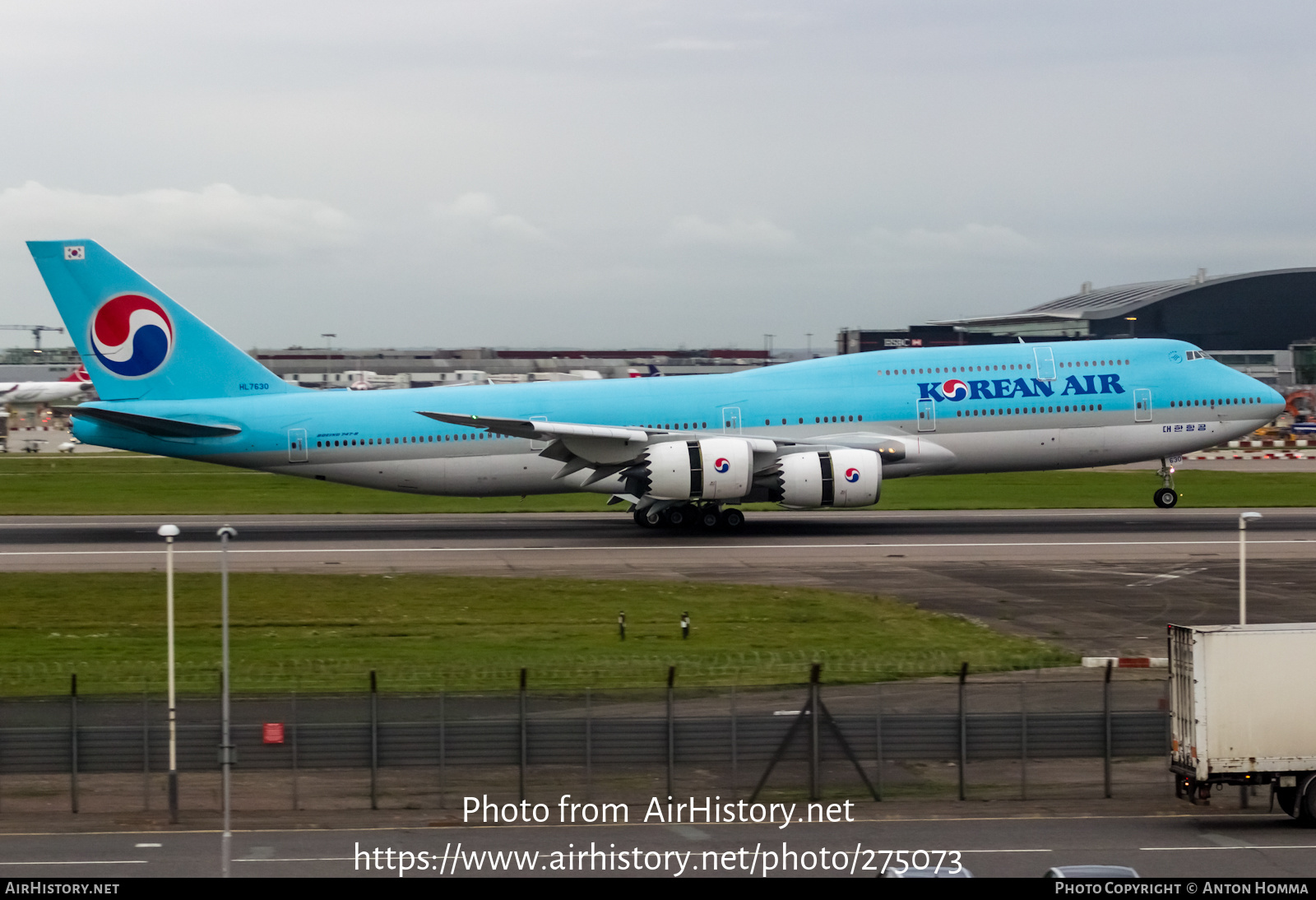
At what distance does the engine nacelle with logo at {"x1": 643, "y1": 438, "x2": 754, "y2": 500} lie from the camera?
43562 mm

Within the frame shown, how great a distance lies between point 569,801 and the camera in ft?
62.3

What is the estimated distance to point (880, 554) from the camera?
4162 centimetres

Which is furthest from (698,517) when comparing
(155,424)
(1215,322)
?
(1215,322)

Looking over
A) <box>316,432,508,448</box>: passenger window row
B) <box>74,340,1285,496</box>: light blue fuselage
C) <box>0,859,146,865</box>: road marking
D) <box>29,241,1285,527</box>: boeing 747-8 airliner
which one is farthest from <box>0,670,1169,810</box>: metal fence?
<box>316,432,508,448</box>: passenger window row

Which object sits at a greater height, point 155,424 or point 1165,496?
point 155,424

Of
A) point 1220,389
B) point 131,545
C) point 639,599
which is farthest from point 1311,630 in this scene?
point 131,545

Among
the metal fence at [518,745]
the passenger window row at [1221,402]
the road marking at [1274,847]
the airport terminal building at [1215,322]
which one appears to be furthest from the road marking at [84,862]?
the airport terminal building at [1215,322]

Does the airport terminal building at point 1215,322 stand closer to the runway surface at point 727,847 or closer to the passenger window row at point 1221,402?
the passenger window row at point 1221,402

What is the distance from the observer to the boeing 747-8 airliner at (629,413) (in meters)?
45.5

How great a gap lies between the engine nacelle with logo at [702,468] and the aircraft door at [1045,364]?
11049 mm

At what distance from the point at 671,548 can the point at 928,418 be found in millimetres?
10185

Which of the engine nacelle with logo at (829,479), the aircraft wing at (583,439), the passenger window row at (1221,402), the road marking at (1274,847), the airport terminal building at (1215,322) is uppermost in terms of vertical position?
the airport terminal building at (1215,322)

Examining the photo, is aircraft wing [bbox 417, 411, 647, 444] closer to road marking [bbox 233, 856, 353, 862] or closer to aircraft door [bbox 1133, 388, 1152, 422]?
aircraft door [bbox 1133, 388, 1152, 422]

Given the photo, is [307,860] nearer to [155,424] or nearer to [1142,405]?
[155,424]
